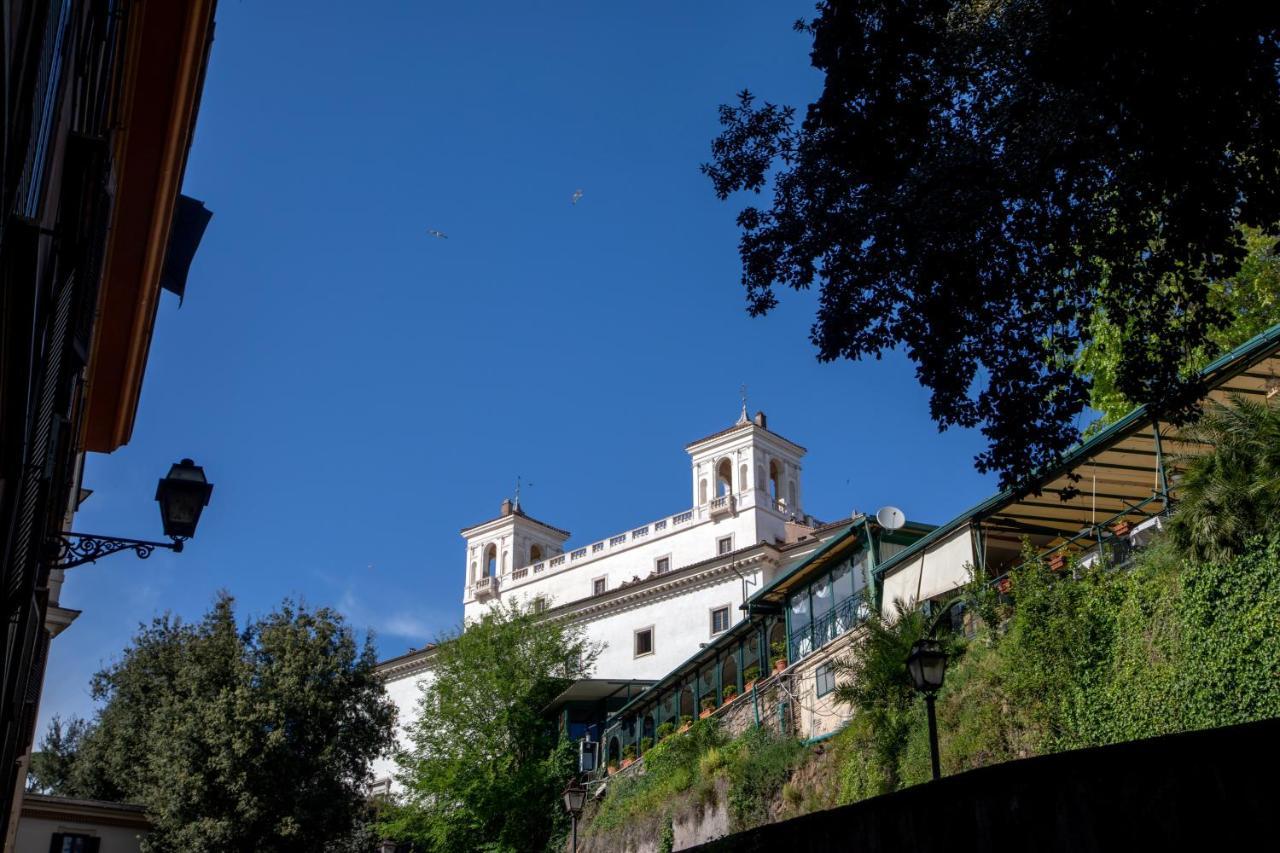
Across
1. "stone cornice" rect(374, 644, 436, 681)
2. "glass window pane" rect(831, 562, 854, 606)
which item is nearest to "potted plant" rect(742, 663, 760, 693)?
"glass window pane" rect(831, 562, 854, 606)

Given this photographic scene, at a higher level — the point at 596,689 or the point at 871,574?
the point at 596,689

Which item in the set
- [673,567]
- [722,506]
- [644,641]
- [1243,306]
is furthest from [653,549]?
[1243,306]

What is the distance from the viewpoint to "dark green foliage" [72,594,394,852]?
110 ft

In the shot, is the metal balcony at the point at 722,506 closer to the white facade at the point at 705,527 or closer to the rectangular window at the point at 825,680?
the white facade at the point at 705,527

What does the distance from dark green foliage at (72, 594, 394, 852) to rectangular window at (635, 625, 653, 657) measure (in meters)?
18.6

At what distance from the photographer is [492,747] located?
4072 cm

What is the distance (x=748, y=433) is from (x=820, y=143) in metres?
52.5

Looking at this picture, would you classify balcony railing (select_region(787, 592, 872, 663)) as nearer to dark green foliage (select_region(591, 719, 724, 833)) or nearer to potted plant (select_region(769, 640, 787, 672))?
potted plant (select_region(769, 640, 787, 672))

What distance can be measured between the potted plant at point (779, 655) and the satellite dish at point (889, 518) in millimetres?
4766

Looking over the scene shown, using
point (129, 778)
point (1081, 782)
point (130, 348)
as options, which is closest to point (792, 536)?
point (129, 778)

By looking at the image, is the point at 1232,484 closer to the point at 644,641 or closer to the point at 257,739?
the point at 257,739

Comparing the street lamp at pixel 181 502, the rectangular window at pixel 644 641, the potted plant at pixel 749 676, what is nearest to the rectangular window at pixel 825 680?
the potted plant at pixel 749 676

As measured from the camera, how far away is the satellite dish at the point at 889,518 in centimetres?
2397

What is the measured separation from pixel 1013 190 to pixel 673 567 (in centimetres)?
5222
